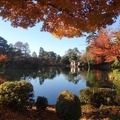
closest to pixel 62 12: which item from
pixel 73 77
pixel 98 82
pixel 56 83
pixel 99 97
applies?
pixel 99 97

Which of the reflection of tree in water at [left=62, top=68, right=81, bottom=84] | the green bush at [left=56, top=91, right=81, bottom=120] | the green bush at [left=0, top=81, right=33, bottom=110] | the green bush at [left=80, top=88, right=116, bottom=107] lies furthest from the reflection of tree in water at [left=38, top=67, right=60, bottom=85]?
the green bush at [left=56, top=91, right=81, bottom=120]

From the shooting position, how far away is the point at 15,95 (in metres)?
7.22

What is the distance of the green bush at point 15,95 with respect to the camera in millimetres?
7238

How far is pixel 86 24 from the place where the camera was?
6.17 meters

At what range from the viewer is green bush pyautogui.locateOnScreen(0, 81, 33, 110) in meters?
7.24

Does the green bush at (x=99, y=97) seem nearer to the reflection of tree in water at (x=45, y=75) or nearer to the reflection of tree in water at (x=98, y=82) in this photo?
the reflection of tree in water at (x=98, y=82)

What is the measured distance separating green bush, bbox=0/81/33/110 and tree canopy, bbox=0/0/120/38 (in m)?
2.25

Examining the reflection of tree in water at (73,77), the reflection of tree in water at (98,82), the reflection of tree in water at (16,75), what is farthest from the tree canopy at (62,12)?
the reflection of tree in water at (16,75)

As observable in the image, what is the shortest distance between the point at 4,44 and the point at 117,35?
160ft

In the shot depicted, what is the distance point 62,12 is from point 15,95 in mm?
3395

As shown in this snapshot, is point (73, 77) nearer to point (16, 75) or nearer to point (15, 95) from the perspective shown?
point (16, 75)

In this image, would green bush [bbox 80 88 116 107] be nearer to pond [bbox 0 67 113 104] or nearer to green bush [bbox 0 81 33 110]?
green bush [bbox 0 81 33 110]

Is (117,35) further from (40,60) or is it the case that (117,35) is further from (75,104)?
(40,60)

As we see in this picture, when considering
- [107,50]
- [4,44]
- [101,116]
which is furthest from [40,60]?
[101,116]
